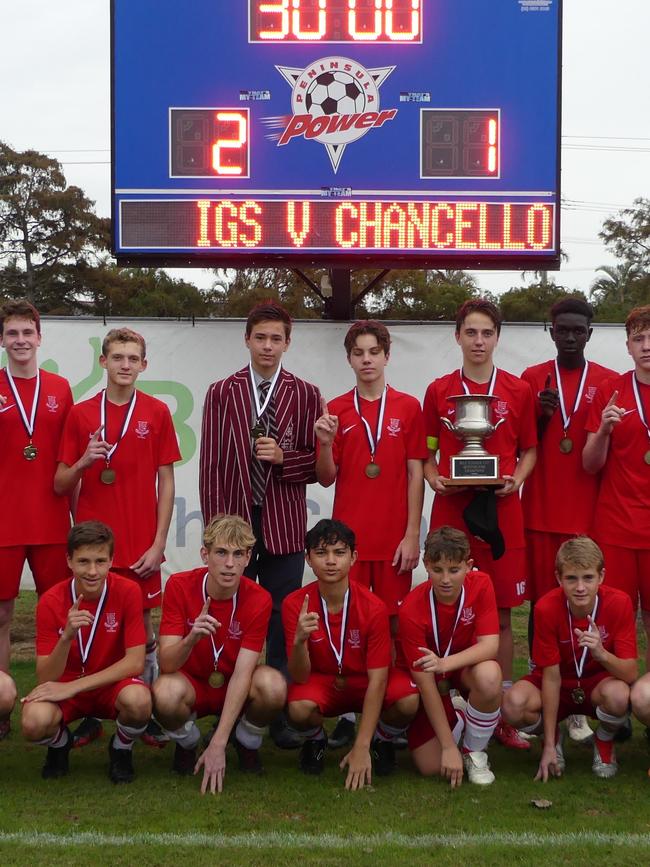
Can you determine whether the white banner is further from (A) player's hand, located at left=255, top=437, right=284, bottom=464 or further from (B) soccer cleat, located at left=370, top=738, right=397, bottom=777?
(B) soccer cleat, located at left=370, top=738, right=397, bottom=777

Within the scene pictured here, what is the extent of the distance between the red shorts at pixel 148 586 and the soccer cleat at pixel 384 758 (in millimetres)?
1243

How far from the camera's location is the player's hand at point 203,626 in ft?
13.4

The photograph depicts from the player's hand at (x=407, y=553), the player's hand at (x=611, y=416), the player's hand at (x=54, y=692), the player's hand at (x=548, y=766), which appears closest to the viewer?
the player's hand at (x=54, y=692)

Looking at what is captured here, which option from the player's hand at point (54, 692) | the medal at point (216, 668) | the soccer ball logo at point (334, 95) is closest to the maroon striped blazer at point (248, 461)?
the medal at point (216, 668)

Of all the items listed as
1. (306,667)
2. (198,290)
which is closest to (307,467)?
(306,667)

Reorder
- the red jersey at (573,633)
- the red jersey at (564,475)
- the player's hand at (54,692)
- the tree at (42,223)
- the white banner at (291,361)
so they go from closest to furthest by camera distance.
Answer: the player's hand at (54,692), the red jersey at (573,633), the red jersey at (564,475), the white banner at (291,361), the tree at (42,223)

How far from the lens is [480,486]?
483 centimetres

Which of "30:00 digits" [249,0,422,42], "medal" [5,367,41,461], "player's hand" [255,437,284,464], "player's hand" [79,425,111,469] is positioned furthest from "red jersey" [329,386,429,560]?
"30:00 digits" [249,0,422,42]

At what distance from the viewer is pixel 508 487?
4.83m

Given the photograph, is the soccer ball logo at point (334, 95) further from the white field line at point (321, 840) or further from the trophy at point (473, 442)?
the white field line at point (321, 840)

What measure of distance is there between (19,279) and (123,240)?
22.2 meters

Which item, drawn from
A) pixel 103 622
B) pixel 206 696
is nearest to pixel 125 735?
pixel 206 696

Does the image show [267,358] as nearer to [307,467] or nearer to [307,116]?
[307,467]

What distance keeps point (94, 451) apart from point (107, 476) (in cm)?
24
